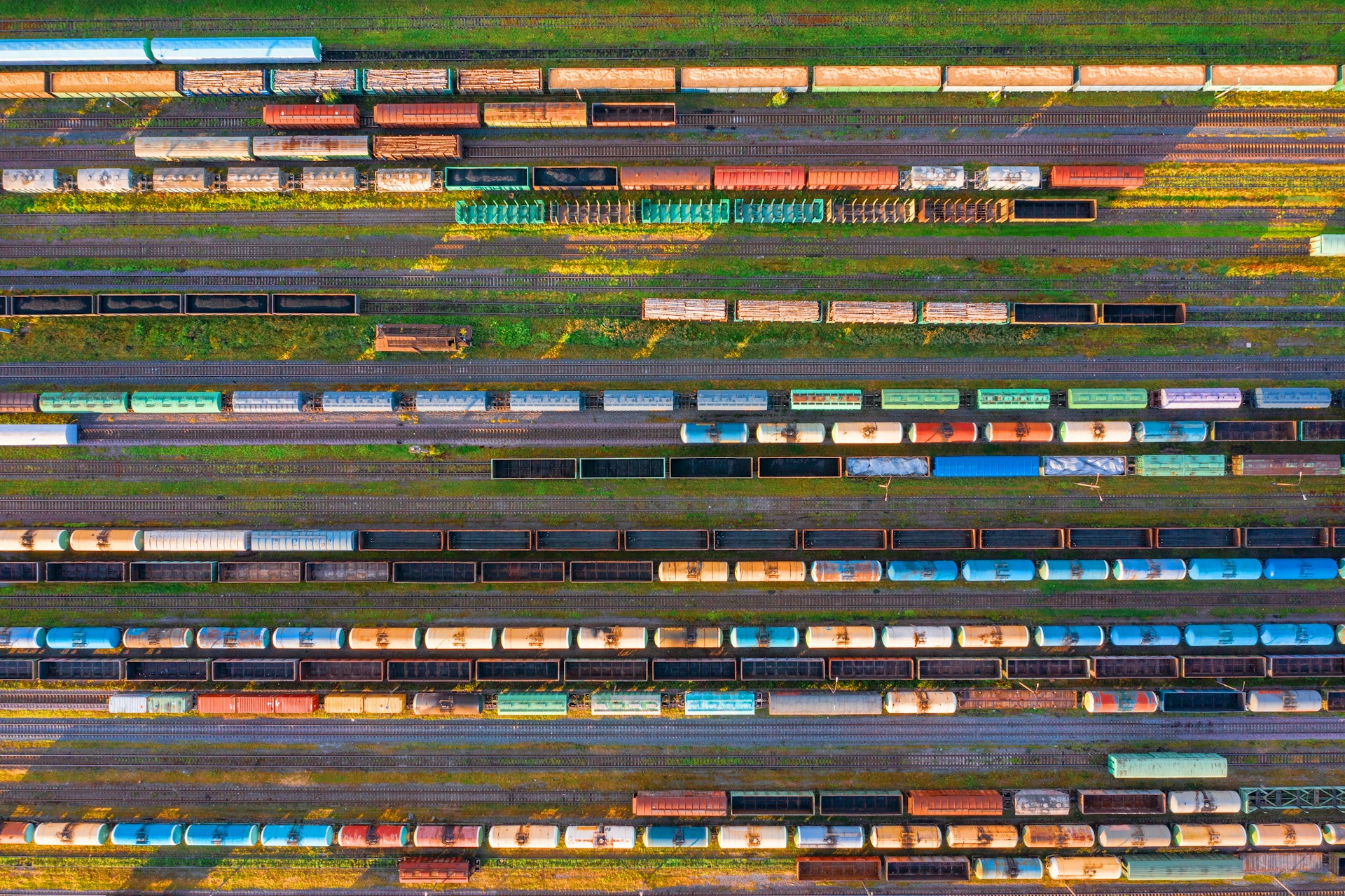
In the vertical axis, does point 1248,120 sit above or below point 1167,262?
above

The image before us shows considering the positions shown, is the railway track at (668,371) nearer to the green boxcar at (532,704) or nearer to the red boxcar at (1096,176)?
the red boxcar at (1096,176)

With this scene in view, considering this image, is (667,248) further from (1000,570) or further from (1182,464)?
(1182,464)

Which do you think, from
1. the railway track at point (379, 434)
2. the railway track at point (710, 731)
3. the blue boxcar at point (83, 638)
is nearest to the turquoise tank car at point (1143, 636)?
the railway track at point (710, 731)

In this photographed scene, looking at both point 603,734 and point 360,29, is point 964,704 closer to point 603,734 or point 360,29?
point 603,734

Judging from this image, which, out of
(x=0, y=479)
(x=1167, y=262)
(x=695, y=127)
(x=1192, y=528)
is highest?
(x=695, y=127)

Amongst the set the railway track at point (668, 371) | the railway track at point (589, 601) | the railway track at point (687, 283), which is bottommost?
the railway track at point (589, 601)

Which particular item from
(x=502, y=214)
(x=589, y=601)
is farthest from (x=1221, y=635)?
(x=502, y=214)

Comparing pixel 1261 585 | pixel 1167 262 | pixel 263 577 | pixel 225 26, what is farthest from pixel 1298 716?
pixel 225 26
